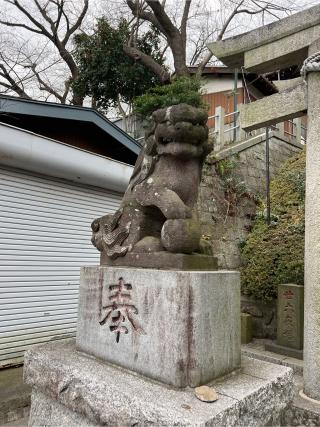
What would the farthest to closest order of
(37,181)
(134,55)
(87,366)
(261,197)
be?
(134,55) < (261,197) < (37,181) < (87,366)

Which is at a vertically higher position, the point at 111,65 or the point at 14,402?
the point at 111,65

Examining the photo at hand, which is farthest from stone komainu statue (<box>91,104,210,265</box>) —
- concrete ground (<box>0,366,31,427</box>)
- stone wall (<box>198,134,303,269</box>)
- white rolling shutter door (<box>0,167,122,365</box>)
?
stone wall (<box>198,134,303,269</box>)

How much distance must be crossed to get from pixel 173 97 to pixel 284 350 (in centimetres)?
672

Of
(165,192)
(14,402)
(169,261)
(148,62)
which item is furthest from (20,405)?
(148,62)

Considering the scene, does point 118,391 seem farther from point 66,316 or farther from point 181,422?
point 66,316

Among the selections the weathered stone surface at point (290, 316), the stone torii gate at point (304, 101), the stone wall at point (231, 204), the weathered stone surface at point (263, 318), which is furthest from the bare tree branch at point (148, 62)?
the weathered stone surface at point (290, 316)

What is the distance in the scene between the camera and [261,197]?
8766 mm

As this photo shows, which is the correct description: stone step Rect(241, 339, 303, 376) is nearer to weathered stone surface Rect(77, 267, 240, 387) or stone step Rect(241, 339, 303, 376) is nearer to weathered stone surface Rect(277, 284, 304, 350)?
weathered stone surface Rect(277, 284, 304, 350)

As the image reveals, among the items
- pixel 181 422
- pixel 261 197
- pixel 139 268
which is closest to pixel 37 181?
pixel 139 268

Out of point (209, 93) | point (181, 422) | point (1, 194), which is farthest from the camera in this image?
point (209, 93)

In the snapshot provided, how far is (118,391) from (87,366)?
471 mm

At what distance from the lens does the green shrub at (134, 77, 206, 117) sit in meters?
8.87

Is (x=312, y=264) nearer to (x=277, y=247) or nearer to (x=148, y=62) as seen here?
(x=277, y=247)

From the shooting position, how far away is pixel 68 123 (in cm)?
608
